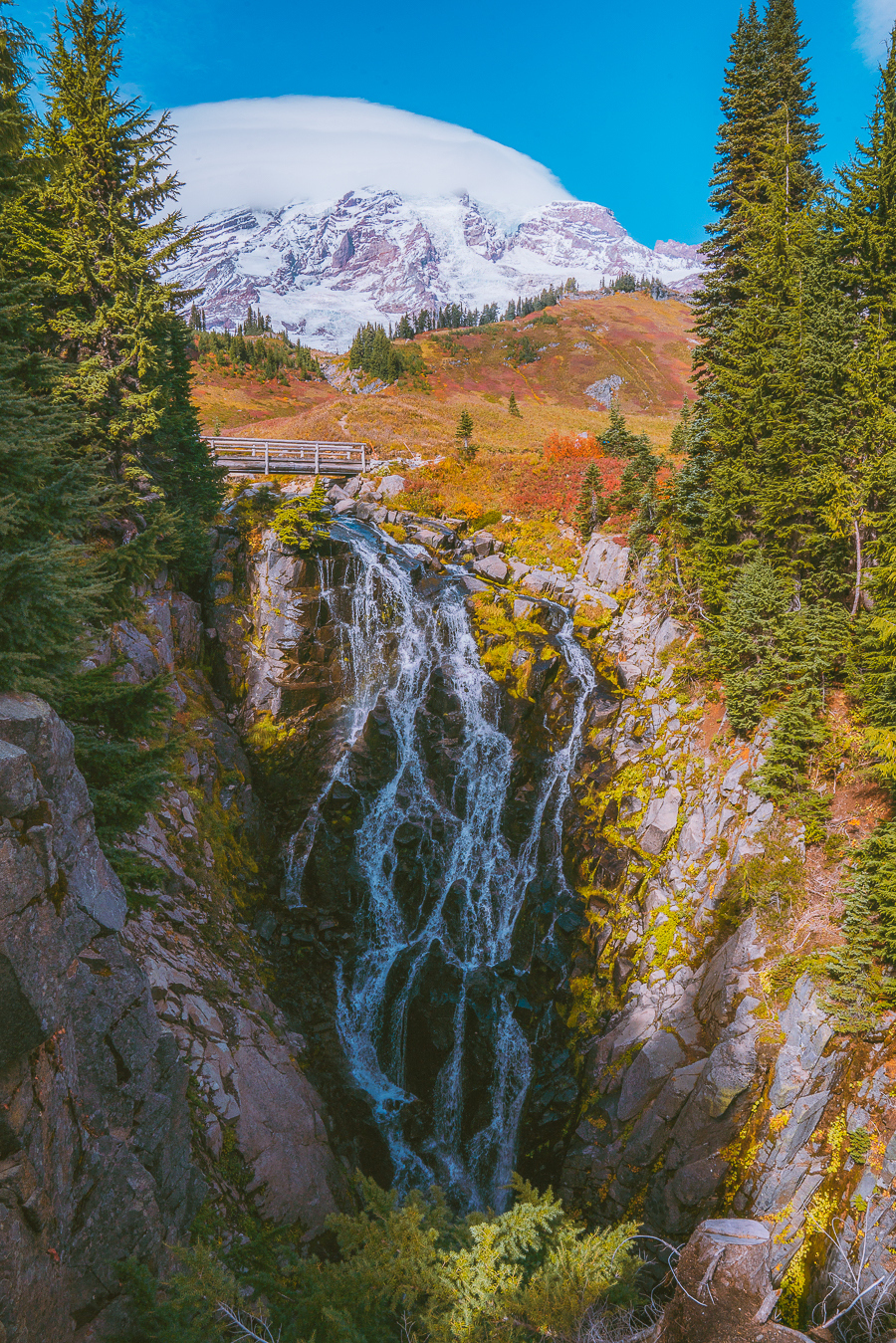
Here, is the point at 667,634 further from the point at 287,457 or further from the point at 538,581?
the point at 287,457

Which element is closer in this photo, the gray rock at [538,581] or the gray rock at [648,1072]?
the gray rock at [648,1072]

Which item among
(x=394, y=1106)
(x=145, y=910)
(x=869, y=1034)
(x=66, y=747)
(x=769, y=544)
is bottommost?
(x=394, y=1106)

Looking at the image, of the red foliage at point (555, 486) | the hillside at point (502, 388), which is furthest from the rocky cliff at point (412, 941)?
the hillside at point (502, 388)

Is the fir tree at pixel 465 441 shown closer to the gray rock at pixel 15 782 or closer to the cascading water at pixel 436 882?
the cascading water at pixel 436 882

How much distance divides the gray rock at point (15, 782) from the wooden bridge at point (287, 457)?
28.6 meters

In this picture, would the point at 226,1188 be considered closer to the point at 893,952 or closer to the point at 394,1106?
the point at 394,1106

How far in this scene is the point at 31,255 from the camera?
1652 centimetres

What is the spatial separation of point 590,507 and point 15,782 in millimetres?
26061

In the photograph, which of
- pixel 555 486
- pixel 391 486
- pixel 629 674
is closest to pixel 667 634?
pixel 629 674

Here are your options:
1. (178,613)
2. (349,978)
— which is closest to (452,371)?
(178,613)

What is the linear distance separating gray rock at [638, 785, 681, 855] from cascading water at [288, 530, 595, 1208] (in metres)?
2.91

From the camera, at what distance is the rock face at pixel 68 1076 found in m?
5.95

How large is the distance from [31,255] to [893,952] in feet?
85.3

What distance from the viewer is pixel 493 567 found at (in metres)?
27.3
